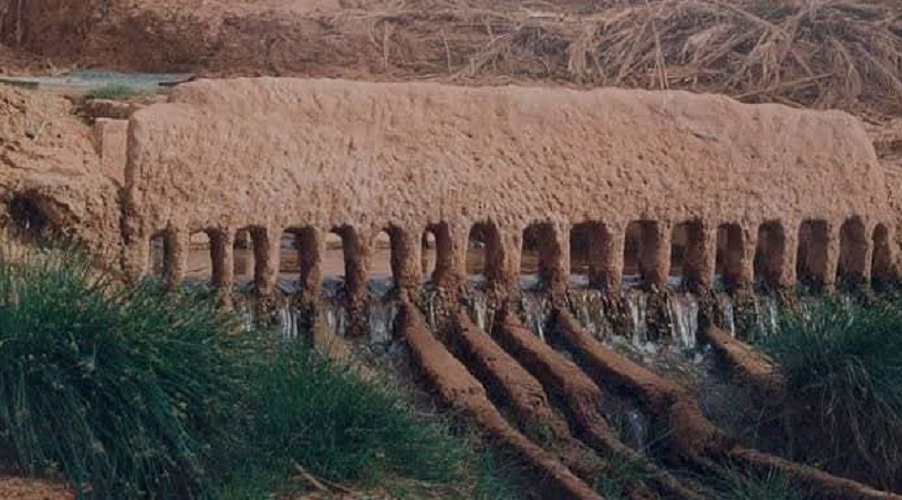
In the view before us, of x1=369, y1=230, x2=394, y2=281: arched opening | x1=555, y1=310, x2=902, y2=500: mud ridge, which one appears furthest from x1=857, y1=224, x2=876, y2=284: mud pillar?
x1=369, y1=230, x2=394, y2=281: arched opening

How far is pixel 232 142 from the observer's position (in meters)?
7.81

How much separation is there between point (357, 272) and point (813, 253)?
9.19 feet

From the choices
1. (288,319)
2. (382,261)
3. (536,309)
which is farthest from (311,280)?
(382,261)

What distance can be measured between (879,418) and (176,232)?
10.1ft

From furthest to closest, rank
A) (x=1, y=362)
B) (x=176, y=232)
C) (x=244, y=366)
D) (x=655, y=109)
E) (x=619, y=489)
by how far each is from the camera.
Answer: (x=655, y=109), (x=176, y=232), (x=619, y=489), (x=244, y=366), (x=1, y=362)

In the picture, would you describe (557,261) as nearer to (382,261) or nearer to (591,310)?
(591,310)

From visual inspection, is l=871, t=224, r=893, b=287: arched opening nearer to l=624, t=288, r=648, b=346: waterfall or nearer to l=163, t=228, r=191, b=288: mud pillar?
l=624, t=288, r=648, b=346: waterfall

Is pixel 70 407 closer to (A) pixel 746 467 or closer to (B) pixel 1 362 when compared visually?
(B) pixel 1 362

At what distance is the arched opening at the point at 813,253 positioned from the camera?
373 inches

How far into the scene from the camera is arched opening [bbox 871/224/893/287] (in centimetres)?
974

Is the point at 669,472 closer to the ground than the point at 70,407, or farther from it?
closer to the ground

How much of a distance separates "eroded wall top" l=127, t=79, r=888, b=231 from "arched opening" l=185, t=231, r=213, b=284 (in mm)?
666

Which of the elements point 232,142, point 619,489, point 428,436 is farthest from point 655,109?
point 428,436

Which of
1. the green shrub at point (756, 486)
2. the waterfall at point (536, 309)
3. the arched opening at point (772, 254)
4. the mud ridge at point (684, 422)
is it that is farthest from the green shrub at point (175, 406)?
the arched opening at point (772, 254)
